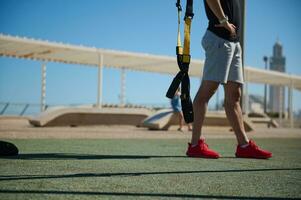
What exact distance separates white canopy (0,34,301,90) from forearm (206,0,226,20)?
12911 mm

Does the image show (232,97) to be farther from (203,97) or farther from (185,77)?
(185,77)

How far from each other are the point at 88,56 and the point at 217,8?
15.6 metres

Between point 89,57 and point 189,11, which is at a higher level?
point 89,57

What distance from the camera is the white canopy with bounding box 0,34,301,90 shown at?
16078 mm

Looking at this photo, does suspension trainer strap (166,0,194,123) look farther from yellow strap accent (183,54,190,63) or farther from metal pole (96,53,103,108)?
metal pole (96,53,103,108)

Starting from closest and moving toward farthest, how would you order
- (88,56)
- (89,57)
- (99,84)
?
(99,84)
(88,56)
(89,57)

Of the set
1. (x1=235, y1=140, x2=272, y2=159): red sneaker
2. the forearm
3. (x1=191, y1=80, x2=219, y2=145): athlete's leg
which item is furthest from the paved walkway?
the forearm

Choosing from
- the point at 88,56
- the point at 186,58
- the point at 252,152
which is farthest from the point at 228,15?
the point at 88,56

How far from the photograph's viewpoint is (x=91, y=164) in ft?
9.81

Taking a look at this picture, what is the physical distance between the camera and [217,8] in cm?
362

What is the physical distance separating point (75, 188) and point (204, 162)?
1575 mm

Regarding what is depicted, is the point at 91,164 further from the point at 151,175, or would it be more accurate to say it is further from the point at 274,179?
the point at 274,179

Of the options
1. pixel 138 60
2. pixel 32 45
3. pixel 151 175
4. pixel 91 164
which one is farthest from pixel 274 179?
pixel 138 60

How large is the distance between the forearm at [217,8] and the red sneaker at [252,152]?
124cm
